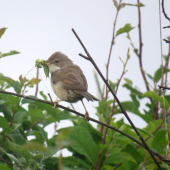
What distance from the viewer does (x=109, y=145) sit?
2.70m

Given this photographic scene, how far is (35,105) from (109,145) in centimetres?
102

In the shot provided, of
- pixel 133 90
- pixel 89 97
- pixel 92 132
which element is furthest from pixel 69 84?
pixel 92 132

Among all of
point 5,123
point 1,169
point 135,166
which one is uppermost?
point 5,123

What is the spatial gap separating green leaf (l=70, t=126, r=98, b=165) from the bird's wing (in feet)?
3.39

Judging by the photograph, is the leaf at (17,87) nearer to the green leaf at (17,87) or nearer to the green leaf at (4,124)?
the green leaf at (17,87)

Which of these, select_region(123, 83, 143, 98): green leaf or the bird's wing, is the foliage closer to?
the bird's wing

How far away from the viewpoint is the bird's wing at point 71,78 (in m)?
3.79

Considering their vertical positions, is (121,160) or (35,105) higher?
(35,105)

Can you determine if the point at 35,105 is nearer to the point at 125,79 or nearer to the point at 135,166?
the point at 135,166

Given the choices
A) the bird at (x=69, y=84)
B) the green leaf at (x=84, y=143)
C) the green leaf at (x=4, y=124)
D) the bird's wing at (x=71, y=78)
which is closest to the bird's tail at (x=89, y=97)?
the bird at (x=69, y=84)

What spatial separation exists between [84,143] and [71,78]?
61.0 inches

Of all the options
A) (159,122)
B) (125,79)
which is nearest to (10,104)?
(159,122)

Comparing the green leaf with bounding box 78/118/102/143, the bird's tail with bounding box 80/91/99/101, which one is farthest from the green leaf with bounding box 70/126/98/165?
the bird's tail with bounding box 80/91/99/101

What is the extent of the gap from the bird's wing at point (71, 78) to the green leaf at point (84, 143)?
3.39 ft
